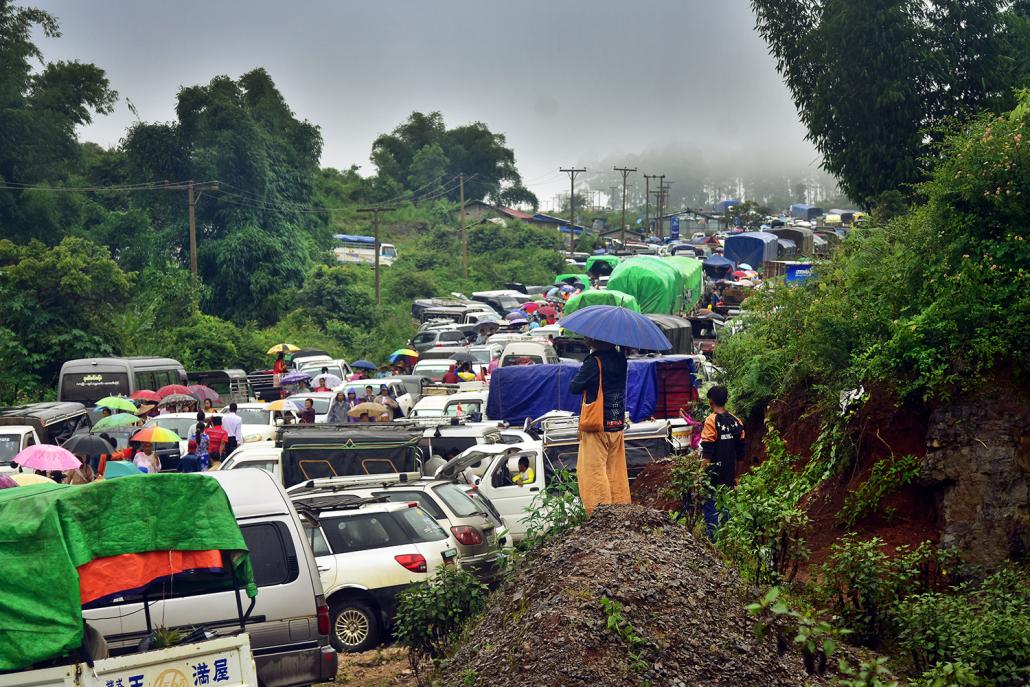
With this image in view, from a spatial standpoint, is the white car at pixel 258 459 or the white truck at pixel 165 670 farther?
the white car at pixel 258 459

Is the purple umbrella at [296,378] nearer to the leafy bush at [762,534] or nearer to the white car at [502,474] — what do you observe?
the white car at [502,474]

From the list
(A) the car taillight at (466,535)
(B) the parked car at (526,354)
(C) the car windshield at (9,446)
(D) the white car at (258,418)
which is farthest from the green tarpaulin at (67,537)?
(B) the parked car at (526,354)

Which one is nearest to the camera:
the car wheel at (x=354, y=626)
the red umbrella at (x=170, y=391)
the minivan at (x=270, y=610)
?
the minivan at (x=270, y=610)

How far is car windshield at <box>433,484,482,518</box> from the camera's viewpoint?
12.8 meters

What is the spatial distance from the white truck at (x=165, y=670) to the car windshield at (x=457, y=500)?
555 cm

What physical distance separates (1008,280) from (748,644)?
15.7 feet

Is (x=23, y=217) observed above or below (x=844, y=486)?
above

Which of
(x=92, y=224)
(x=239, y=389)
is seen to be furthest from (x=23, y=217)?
(x=239, y=389)

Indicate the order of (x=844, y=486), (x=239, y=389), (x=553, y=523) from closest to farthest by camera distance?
(x=553, y=523), (x=844, y=486), (x=239, y=389)

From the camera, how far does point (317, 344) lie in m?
47.0

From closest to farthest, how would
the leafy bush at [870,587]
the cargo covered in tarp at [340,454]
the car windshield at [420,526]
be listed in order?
the leafy bush at [870,587]
the car windshield at [420,526]
the cargo covered in tarp at [340,454]

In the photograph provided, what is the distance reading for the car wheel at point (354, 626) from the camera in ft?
37.2

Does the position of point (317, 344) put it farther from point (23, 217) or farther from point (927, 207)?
point (927, 207)

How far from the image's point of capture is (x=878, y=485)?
10805mm
